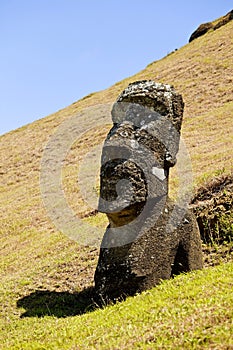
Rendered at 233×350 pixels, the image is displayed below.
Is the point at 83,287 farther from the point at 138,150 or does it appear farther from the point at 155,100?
the point at 155,100

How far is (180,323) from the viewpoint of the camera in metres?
5.37

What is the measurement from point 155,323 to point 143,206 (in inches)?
94.1

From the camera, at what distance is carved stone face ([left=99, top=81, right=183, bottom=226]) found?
755 centimetres

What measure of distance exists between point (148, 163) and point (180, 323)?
301 cm

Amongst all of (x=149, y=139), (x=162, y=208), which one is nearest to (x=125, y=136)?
(x=149, y=139)

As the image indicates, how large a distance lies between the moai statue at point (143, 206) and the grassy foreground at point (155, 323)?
41 cm

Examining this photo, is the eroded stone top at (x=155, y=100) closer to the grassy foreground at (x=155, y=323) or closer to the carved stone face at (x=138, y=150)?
the carved stone face at (x=138, y=150)

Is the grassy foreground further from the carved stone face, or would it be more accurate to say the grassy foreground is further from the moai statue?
the carved stone face

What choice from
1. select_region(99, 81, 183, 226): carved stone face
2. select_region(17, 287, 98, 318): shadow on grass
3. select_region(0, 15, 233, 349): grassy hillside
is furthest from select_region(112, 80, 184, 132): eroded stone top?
select_region(17, 287, 98, 318): shadow on grass

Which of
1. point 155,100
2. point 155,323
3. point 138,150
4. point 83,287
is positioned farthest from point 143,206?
A: point 155,323

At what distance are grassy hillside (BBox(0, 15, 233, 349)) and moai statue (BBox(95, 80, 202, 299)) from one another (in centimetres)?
52

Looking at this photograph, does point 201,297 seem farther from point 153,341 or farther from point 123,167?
point 123,167

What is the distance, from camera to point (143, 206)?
7699mm

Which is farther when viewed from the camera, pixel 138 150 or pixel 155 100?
pixel 155 100
